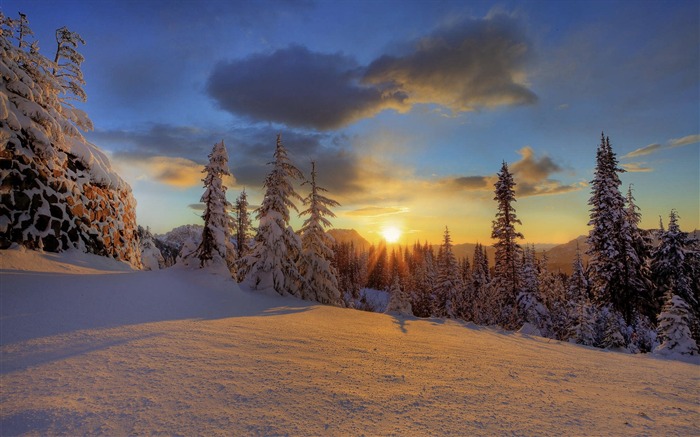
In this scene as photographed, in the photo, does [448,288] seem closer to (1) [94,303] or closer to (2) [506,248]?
(2) [506,248]

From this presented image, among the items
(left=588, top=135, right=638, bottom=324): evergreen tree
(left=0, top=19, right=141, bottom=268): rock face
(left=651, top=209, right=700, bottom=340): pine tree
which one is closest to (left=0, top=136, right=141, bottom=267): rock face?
(left=0, top=19, right=141, bottom=268): rock face

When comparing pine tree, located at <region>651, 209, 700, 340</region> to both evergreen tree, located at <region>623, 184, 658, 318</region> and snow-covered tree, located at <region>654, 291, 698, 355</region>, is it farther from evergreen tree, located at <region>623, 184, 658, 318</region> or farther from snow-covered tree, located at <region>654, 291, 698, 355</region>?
snow-covered tree, located at <region>654, 291, 698, 355</region>

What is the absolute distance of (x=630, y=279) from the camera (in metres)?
22.9

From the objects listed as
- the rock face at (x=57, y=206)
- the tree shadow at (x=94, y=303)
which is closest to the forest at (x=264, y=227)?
the rock face at (x=57, y=206)

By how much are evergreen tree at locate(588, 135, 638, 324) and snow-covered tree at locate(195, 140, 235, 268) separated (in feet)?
85.6

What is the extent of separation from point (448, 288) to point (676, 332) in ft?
119

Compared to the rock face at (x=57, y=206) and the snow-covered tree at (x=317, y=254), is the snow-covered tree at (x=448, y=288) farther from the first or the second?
the rock face at (x=57, y=206)

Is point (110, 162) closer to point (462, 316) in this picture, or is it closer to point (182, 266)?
point (182, 266)

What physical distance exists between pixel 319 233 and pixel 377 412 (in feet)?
53.6

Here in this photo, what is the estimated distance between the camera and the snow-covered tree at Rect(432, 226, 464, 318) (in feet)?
149

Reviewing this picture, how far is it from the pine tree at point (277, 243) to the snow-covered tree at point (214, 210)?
1.60 m

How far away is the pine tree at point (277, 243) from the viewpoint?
1493 cm

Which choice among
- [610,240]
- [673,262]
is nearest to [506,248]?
[610,240]

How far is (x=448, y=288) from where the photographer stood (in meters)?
46.7
